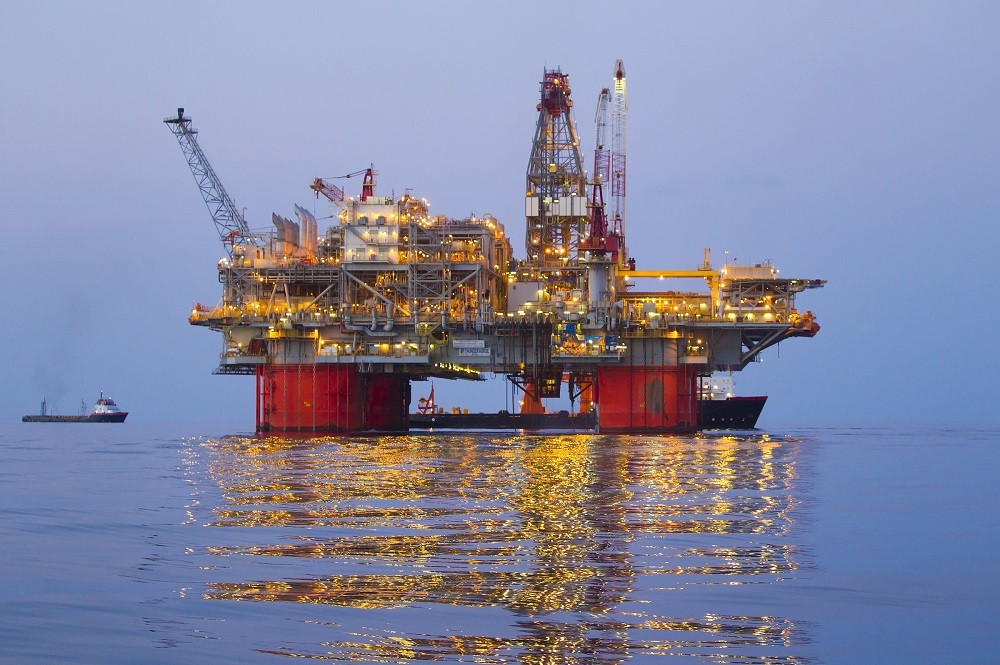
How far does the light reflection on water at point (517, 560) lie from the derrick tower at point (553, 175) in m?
37.3

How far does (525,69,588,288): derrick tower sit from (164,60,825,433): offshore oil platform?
20.2 ft

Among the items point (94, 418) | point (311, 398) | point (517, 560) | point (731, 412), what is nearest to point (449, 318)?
point (311, 398)

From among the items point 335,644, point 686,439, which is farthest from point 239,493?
point 686,439

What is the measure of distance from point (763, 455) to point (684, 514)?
20468mm

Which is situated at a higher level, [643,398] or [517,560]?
[643,398]

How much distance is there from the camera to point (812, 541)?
15688 mm

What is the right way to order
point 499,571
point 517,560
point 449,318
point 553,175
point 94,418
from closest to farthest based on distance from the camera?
point 499,571 → point 517,560 → point 449,318 → point 553,175 → point 94,418

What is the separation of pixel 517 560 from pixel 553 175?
54.9 m

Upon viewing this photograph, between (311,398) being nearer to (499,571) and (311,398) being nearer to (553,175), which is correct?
(553,175)

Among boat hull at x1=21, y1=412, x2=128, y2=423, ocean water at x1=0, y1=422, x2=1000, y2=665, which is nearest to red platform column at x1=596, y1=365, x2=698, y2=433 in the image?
ocean water at x1=0, y1=422, x2=1000, y2=665

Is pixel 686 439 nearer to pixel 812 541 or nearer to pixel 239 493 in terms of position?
pixel 239 493

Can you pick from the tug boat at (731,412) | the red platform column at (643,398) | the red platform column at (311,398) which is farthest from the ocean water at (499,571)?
the tug boat at (731,412)

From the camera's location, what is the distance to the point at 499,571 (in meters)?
12.5

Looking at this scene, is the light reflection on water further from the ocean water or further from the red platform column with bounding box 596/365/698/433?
the red platform column with bounding box 596/365/698/433
